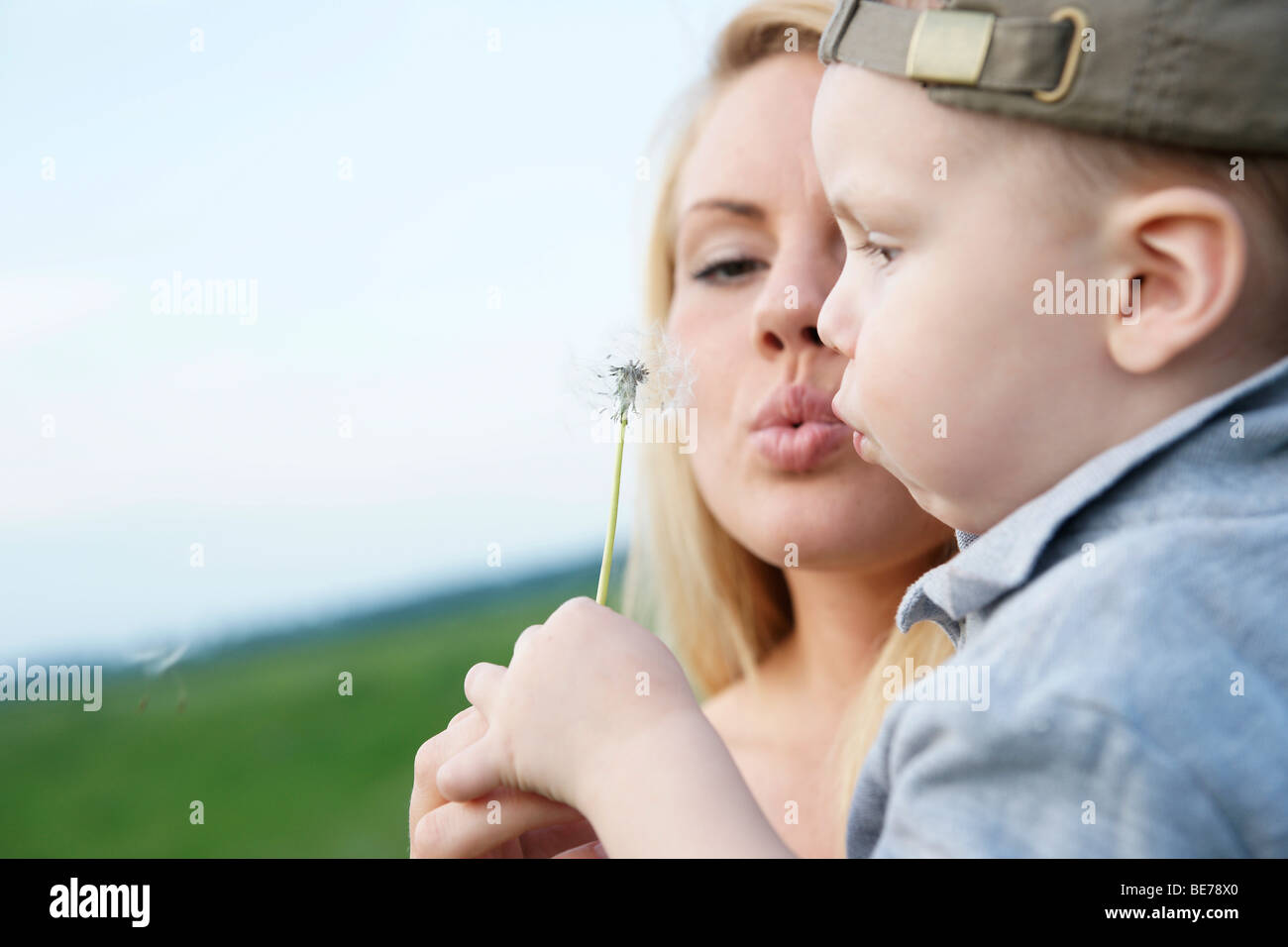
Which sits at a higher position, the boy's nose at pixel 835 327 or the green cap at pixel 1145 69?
the green cap at pixel 1145 69

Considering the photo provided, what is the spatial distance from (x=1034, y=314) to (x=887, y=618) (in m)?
0.96

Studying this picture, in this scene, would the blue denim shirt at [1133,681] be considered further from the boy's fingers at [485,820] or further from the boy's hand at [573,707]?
the boy's fingers at [485,820]

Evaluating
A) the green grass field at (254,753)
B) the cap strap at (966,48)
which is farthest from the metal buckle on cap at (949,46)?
the green grass field at (254,753)

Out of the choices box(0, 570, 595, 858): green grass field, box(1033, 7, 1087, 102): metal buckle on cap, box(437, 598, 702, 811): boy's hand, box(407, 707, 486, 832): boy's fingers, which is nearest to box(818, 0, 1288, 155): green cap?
box(1033, 7, 1087, 102): metal buckle on cap

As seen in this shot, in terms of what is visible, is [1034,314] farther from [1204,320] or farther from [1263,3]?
[1263,3]

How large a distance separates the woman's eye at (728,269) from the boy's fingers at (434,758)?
85cm

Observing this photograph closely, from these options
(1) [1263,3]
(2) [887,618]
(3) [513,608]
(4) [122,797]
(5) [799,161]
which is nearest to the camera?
(1) [1263,3]

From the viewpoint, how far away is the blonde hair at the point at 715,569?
62.7 inches

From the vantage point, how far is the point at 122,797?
8.59m

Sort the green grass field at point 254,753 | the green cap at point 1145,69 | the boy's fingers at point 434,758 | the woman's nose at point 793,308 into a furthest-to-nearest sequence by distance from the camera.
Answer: the green grass field at point 254,753, the woman's nose at point 793,308, the boy's fingers at point 434,758, the green cap at point 1145,69

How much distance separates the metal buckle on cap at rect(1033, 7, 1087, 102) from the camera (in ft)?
2.82

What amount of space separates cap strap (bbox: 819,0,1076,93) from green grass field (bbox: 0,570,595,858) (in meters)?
6.90

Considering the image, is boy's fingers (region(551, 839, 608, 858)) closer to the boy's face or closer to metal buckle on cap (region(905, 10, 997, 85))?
the boy's face
